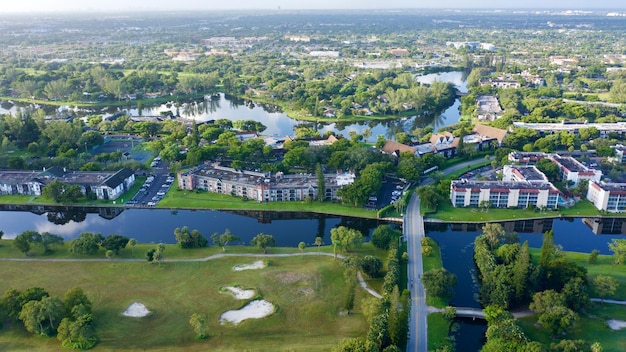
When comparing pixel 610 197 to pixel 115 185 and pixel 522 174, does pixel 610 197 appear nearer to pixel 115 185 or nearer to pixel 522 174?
pixel 522 174

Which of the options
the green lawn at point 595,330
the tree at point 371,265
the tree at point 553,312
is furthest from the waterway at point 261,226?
the green lawn at point 595,330

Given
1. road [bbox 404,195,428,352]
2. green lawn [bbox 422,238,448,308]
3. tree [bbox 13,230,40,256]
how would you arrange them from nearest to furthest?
1. road [bbox 404,195,428,352]
2. green lawn [bbox 422,238,448,308]
3. tree [bbox 13,230,40,256]

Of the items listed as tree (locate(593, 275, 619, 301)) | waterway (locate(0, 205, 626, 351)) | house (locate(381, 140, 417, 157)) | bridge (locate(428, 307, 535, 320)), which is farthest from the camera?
house (locate(381, 140, 417, 157))

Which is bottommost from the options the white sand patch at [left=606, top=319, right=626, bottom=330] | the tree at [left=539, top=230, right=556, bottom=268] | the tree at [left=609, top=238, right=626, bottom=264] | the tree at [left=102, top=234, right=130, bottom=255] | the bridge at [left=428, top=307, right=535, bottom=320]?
the bridge at [left=428, top=307, right=535, bottom=320]

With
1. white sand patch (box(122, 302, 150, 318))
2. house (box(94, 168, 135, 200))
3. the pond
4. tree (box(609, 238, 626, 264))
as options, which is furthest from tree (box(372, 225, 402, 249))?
house (box(94, 168, 135, 200))

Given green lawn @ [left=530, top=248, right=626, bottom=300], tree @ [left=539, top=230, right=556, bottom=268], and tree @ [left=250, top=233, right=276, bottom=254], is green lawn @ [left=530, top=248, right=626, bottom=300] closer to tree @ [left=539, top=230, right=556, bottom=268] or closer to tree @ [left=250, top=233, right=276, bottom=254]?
tree @ [left=539, top=230, right=556, bottom=268]
